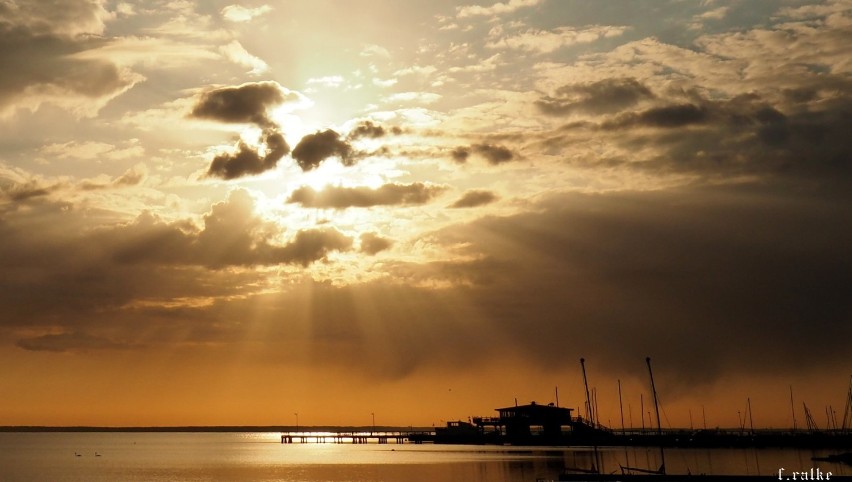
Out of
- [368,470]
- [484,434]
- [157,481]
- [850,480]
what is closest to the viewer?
[850,480]

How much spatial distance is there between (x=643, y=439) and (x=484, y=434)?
32210mm

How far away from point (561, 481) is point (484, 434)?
101 m

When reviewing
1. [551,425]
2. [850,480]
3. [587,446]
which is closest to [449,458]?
[551,425]

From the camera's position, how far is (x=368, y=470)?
403 ft

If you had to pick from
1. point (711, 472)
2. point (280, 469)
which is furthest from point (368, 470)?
point (711, 472)

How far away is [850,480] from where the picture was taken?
2847 inches

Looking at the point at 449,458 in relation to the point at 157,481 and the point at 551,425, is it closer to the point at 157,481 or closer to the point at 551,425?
the point at 551,425

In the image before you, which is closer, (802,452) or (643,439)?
(802,452)

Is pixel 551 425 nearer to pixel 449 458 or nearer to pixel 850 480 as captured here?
pixel 449 458

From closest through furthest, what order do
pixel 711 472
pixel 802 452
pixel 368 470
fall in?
1. pixel 711 472
2. pixel 368 470
3. pixel 802 452

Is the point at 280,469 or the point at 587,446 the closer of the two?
the point at 280,469

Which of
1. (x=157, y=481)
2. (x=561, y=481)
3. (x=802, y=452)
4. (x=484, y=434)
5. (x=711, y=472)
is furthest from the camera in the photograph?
(x=484, y=434)

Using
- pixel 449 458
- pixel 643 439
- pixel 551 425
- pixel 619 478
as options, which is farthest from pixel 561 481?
pixel 643 439

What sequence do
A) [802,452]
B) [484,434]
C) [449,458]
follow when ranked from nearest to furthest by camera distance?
1. [802,452]
2. [449,458]
3. [484,434]
